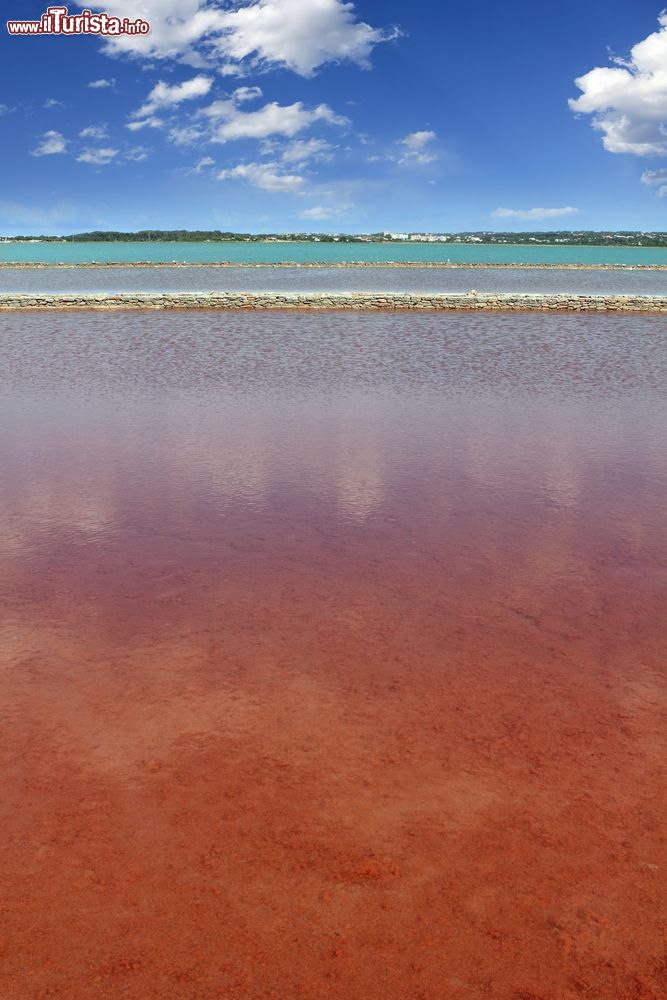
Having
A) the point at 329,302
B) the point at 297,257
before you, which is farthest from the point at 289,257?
the point at 329,302

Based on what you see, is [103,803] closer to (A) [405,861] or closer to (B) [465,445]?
(A) [405,861]

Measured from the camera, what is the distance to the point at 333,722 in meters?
4.60

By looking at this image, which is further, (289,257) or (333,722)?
(289,257)

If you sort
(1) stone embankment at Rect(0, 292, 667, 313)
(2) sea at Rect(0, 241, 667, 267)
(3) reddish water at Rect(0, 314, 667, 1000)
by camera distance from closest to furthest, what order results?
(3) reddish water at Rect(0, 314, 667, 1000), (1) stone embankment at Rect(0, 292, 667, 313), (2) sea at Rect(0, 241, 667, 267)

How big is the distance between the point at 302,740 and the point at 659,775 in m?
1.95

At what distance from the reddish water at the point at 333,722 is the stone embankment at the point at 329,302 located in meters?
23.1

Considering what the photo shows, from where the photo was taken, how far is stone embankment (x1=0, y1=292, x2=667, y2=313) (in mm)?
32406

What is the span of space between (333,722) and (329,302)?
99.3 ft

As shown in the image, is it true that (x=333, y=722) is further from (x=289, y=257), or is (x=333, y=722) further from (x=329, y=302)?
(x=289, y=257)

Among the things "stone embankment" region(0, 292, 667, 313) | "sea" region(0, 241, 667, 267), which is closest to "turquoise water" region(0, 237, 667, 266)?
"sea" region(0, 241, 667, 267)

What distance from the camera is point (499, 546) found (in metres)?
7.26

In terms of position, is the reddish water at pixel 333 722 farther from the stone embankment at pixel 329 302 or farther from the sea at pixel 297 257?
the sea at pixel 297 257

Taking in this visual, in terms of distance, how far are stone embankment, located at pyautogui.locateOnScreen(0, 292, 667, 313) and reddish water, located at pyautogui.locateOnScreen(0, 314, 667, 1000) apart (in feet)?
75.7

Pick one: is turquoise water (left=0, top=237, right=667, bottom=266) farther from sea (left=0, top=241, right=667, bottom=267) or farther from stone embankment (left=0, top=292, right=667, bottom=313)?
stone embankment (left=0, top=292, right=667, bottom=313)
